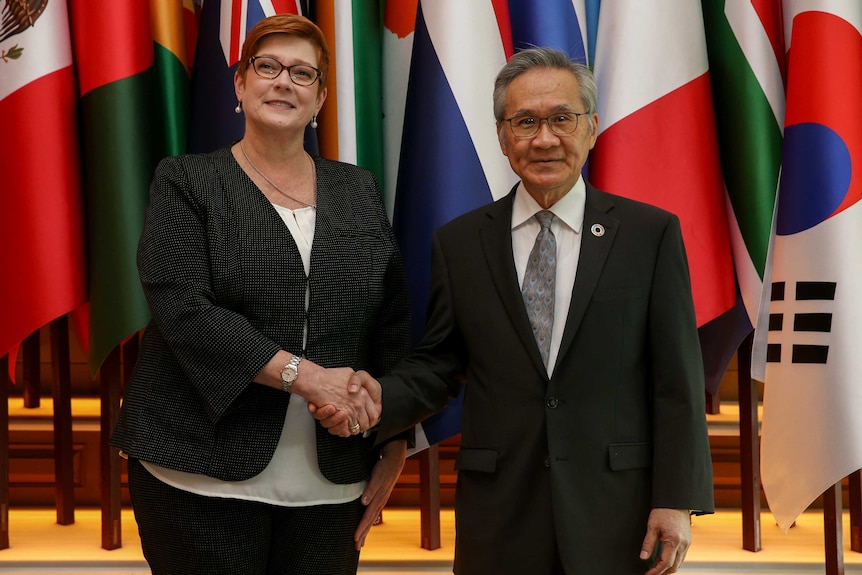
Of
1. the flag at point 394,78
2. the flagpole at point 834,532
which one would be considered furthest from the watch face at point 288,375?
the flagpole at point 834,532

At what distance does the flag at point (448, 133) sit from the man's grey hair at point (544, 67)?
545 mm

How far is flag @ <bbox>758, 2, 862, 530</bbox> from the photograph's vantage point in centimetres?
201

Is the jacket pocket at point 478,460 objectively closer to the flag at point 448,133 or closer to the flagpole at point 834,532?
the flag at point 448,133

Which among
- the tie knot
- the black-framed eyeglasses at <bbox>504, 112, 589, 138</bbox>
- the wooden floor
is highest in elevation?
the black-framed eyeglasses at <bbox>504, 112, 589, 138</bbox>

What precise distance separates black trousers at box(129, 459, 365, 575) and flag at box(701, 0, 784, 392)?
1.15m

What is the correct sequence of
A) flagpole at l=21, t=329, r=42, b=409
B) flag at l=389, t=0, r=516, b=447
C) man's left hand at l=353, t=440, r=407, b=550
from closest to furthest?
man's left hand at l=353, t=440, r=407, b=550
flag at l=389, t=0, r=516, b=447
flagpole at l=21, t=329, r=42, b=409

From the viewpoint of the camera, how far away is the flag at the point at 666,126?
214cm

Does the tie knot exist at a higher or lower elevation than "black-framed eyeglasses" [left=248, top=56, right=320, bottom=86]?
lower

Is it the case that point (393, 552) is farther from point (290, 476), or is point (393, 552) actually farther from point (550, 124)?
point (550, 124)

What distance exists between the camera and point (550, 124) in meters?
1.51

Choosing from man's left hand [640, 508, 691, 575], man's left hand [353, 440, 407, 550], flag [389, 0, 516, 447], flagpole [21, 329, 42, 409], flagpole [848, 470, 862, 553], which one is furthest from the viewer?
flagpole [21, 329, 42, 409]

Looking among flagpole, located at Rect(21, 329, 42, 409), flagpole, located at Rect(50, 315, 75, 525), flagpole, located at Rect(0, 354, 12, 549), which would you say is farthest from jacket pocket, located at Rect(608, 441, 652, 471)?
flagpole, located at Rect(21, 329, 42, 409)

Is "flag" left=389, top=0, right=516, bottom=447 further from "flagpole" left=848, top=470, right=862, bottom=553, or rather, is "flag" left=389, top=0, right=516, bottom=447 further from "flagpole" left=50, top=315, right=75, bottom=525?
"flagpole" left=848, top=470, right=862, bottom=553

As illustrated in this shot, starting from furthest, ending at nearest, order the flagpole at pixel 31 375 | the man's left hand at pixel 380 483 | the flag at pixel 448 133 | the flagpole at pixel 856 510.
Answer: the flagpole at pixel 31 375
the flagpole at pixel 856 510
the flag at pixel 448 133
the man's left hand at pixel 380 483
